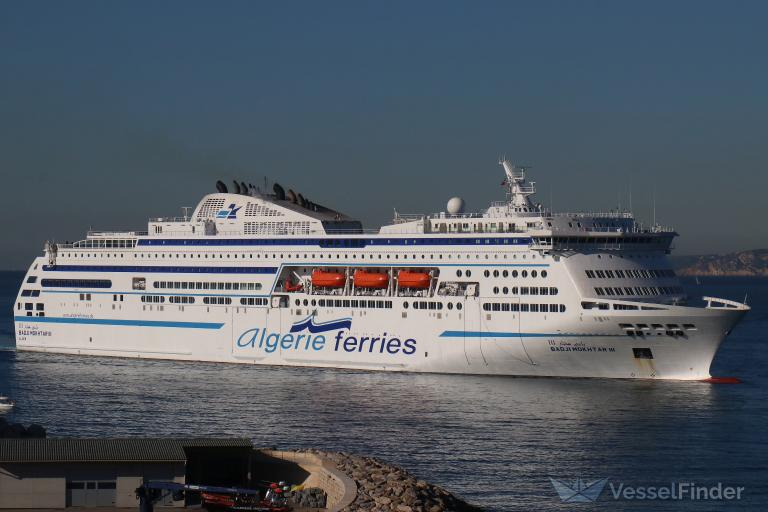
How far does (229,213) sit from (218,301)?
4726 mm

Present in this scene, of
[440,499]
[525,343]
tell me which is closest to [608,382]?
[525,343]

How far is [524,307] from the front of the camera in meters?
48.5

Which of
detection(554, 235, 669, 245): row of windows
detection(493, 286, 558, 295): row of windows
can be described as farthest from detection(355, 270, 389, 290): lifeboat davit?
detection(554, 235, 669, 245): row of windows

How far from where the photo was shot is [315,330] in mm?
53594

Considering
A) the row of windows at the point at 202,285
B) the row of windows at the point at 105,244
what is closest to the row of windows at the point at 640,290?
the row of windows at the point at 202,285

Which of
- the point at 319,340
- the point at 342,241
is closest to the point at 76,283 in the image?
the point at 319,340

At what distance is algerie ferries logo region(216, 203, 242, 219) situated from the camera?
5856cm

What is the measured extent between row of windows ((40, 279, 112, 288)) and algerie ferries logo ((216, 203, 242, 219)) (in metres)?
6.61

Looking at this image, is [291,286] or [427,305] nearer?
[427,305]

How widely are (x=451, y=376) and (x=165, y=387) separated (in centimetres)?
1155

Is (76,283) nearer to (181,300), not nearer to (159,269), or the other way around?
(159,269)

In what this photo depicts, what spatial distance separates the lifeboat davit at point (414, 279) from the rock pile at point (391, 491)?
2042 cm

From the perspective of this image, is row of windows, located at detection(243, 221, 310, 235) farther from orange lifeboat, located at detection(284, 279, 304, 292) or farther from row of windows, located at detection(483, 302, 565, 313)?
row of windows, located at detection(483, 302, 565, 313)

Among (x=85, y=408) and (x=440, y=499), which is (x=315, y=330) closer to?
(x=85, y=408)
